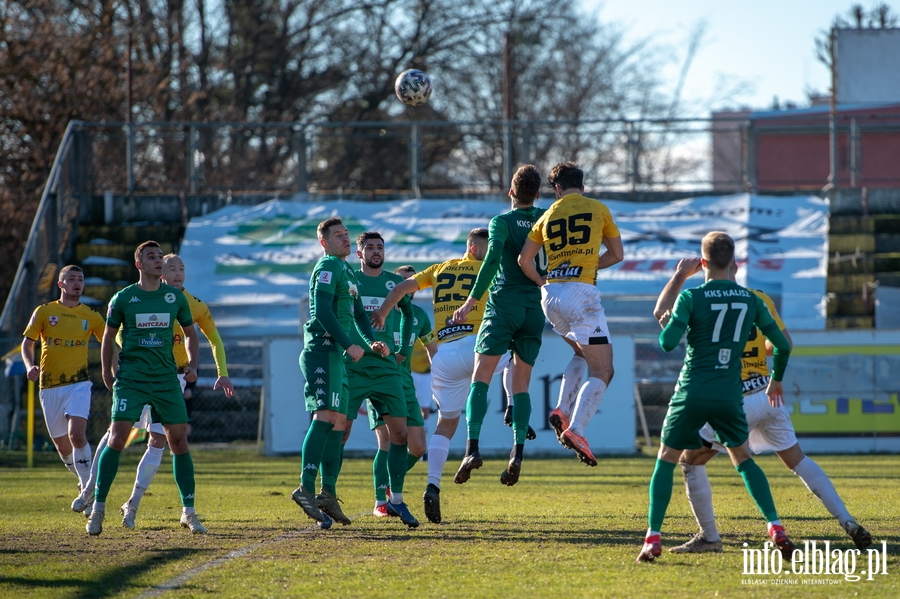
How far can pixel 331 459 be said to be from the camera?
28.3 feet

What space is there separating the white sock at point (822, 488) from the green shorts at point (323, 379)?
3408 millimetres

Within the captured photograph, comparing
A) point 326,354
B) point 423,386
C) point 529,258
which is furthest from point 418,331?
point 423,386

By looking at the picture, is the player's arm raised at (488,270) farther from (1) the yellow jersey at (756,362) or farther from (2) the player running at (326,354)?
(1) the yellow jersey at (756,362)

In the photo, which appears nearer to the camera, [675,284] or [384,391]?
[675,284]

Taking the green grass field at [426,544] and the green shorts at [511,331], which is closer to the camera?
the green grass field at [426,544]

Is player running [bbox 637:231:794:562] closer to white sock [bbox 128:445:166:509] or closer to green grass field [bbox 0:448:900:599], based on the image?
green grass field [bbox 0:448:900:599]

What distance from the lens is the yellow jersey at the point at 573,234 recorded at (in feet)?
26.2

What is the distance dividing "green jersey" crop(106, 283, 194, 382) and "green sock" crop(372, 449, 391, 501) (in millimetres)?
1969

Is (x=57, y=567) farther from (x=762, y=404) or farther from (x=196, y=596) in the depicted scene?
(x=762, y=404)

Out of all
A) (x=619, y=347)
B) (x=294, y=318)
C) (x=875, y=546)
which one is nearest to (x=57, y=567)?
(x=875, y=546)

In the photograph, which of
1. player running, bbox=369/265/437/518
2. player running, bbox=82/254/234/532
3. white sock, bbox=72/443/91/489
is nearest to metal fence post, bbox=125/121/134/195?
player running, bbox=82/254/234/532

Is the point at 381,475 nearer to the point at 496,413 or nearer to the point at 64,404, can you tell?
the point at 64,404

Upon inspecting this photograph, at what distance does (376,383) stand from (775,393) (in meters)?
3.24

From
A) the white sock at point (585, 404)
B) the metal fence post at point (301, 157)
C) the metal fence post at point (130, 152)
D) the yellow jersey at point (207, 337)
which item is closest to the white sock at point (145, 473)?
the yellow jersey at point (207, 337)
